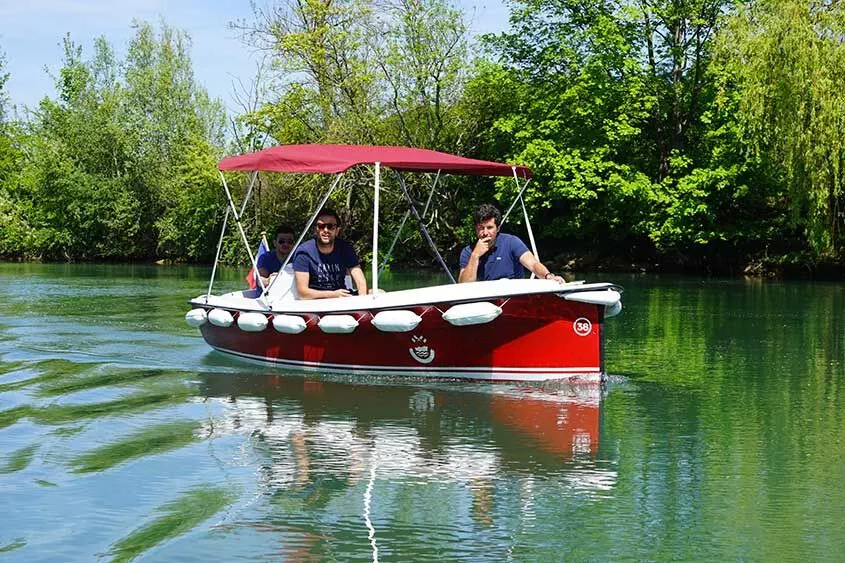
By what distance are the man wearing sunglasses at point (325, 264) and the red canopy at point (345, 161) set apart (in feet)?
2.17

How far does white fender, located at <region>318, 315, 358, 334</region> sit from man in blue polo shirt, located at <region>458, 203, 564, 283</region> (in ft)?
4.16

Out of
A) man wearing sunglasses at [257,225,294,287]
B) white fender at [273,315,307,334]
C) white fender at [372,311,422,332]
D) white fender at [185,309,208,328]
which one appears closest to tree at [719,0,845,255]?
man wearing sunglasses at [257,225,294,287]

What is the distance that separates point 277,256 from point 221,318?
1131 mm

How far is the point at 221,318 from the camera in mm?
13711

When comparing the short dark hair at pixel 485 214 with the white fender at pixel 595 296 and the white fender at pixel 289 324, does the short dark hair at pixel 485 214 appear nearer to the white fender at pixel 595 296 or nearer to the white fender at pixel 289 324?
the white fender at pixel 595 296

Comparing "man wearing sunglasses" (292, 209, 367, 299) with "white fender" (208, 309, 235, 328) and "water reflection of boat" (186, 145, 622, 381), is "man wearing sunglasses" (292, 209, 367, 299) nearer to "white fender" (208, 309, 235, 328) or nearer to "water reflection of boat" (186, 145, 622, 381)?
"water reflection of boat" (186, 145, 622, 381)

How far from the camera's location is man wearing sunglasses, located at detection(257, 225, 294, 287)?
1399 centimetres

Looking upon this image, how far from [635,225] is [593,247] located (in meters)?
3.52

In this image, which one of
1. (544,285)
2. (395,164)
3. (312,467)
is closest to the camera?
(312,467)

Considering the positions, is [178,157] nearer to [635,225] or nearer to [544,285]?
[635,225]

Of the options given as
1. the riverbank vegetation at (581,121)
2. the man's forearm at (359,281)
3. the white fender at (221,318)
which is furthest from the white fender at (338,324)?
the riverbank vegetation at (581,121)

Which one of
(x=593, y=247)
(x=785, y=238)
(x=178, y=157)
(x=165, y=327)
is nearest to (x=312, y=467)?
(x=165, y=327)

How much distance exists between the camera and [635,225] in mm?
40062

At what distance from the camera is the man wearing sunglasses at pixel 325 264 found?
1251 centimetres
